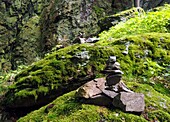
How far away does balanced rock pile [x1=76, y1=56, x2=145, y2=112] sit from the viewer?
3.02 meters

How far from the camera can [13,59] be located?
20.8 m

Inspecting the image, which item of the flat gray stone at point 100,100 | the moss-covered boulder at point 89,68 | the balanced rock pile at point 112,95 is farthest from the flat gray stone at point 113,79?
the moss-covered boulder at point 89,68

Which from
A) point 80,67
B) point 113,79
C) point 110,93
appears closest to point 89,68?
point 80,67

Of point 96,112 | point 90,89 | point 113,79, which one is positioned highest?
point 113,79

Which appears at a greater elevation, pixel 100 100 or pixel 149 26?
pixel 149 26

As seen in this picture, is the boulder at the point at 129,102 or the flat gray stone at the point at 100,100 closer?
the boulder at the point at 129,102

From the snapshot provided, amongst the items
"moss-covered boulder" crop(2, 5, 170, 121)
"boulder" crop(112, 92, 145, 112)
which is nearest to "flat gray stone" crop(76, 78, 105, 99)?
"boulder" crop(112, 92, 145, 112)

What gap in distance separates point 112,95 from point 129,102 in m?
0.25

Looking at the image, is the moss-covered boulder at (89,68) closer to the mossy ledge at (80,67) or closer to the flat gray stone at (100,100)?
the mossy ledge at (80,67)

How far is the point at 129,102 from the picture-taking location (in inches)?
119

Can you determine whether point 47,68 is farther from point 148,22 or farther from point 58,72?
point 148,22

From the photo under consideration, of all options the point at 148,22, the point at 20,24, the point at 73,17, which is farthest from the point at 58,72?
the point at 20,24

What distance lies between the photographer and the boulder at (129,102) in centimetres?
300

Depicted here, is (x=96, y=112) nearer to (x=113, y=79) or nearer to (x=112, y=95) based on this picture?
(x=112, y=95)
